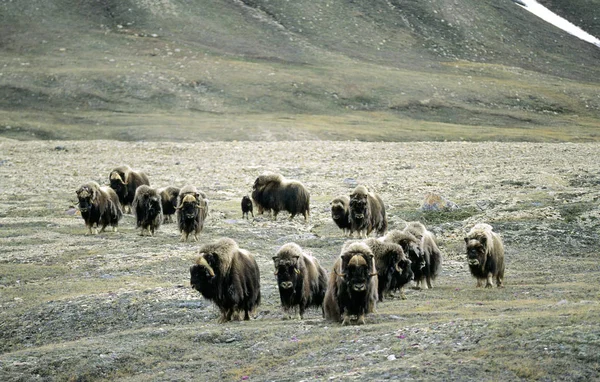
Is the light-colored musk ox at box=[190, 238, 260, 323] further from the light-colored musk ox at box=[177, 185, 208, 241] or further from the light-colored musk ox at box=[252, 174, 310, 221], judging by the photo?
the light-colored musk ox at box=[252, 174, 310, 221]

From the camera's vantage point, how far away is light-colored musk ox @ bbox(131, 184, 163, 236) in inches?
897

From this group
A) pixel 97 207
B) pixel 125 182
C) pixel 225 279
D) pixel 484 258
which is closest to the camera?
pixel 225 279

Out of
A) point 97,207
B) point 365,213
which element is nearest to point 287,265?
point 365,213

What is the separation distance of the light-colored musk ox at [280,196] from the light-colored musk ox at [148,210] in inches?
167

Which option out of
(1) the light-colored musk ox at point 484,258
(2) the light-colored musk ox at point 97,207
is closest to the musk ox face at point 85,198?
(2) the light-colored musk ox at point 97,207

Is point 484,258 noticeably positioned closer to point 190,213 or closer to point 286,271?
point 286,271

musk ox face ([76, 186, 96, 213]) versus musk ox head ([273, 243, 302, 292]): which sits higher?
musk ox face ([76, 186, 96, 213])

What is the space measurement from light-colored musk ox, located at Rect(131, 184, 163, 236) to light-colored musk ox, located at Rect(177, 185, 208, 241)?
87 cm

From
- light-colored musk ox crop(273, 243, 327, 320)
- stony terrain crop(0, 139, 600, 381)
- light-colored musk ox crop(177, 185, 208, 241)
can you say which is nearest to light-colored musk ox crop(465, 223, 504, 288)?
stony terrain crop(0, 139, 600, 381)

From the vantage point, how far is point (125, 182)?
27.0m

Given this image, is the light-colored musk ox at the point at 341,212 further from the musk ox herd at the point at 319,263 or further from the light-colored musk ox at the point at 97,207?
the light-colored musk ox at the point at 97,207

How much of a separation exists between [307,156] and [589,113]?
54.9 m

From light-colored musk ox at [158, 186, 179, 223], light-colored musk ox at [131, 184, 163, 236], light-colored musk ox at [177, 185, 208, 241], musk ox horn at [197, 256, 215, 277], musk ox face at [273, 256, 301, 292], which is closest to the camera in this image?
musk ox face at [273, 256, 301, 292]

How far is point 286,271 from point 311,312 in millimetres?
1741
